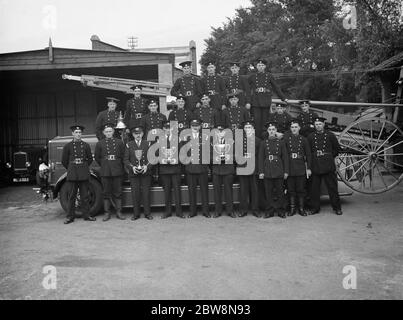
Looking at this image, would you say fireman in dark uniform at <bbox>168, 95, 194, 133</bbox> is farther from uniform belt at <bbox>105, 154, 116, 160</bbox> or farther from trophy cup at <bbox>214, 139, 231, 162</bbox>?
uniform belt at <bbox>105, 154, 116, 160</bbox>

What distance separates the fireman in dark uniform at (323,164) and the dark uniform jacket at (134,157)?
2.91 m

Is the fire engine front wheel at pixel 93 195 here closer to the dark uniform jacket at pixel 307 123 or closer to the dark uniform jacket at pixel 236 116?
the dark uniform jacket at pixel 236 116

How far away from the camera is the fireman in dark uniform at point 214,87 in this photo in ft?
26.6

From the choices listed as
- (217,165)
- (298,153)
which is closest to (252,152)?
(217,165)

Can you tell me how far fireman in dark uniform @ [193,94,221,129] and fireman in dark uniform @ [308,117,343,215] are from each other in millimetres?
1783

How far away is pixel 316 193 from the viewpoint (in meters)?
7.33

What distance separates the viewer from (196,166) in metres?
7.11

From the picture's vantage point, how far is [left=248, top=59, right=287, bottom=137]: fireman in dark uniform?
314 inches

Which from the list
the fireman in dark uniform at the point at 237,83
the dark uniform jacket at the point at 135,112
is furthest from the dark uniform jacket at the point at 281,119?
the dark uniform jacket at the point at 135,112

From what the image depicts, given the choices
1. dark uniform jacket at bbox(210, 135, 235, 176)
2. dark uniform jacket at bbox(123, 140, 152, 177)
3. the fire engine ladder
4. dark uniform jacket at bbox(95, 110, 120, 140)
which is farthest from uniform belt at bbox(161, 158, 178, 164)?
the fire engine ladder

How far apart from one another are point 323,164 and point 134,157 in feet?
10.8
